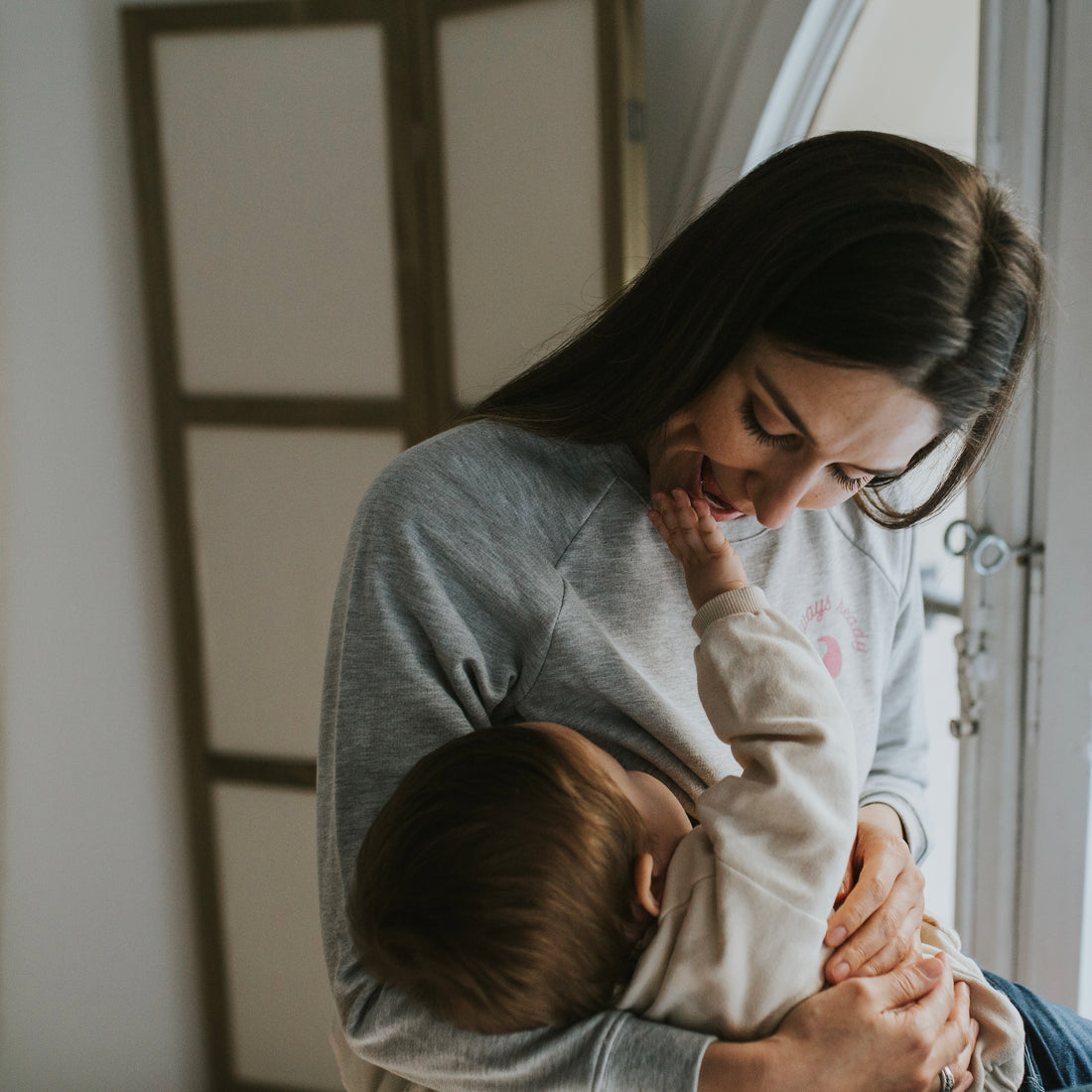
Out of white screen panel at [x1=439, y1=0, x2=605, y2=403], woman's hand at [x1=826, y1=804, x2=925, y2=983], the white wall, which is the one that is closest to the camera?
woman's hand at [x1=826, y1=804, x2=925, y2=983]

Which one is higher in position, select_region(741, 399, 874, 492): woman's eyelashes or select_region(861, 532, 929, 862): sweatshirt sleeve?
select_region(741, 399, 874, 492): woman's eyelashes

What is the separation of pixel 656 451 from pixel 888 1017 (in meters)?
0.55

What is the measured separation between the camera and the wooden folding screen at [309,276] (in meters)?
1.75

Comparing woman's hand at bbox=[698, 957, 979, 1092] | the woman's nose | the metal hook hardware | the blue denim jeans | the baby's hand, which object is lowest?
the blue denim jeans

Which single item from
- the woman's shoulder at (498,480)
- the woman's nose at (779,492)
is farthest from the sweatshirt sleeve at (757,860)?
the woman's shoulder at (498,480)

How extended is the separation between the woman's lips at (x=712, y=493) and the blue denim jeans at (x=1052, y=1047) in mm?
586

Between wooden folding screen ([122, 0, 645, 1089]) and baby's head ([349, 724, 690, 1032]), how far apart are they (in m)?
0.92

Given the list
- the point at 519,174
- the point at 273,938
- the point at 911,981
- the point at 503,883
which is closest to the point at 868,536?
the point at 911,981

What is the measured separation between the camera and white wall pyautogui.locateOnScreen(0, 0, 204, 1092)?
6.59 ft

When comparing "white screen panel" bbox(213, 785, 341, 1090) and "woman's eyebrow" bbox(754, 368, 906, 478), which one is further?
"white screen panel" bbox(213, 785, 341, 1090)

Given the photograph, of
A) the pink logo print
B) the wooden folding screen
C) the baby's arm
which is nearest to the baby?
the baby's arm

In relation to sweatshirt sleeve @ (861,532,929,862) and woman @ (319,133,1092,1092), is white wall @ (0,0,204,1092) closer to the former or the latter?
woman @ (319,133,1092,1092)

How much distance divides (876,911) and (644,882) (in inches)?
9.4

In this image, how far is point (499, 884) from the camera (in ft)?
2.65
